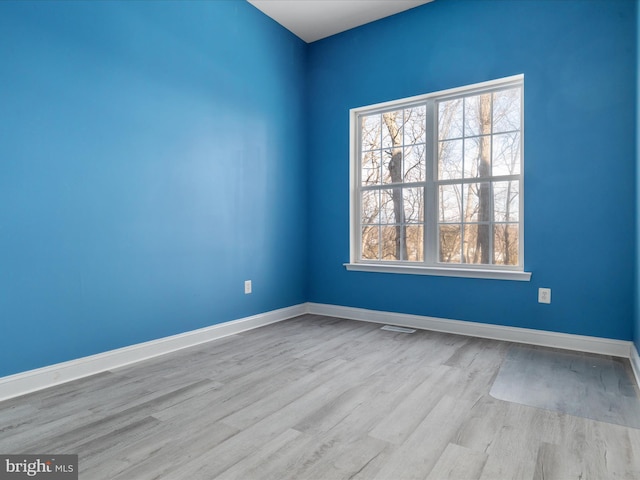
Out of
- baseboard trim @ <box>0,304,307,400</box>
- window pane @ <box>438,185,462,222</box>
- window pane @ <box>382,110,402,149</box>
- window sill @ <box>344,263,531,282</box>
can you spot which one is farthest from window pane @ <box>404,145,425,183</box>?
baseboard trim @ <box>0,304,307,400</box>

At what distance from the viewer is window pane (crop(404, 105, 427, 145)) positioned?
3.58 m

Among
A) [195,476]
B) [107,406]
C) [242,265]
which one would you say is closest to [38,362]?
[107,406]

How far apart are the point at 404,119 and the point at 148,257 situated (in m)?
2.61

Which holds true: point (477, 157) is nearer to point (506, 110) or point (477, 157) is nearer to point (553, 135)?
point (506, 110)

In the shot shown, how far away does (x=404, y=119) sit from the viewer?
3699 millimetres

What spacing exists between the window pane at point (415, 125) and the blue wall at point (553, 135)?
0.62ft

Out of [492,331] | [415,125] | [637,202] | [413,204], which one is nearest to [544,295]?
[492,331]

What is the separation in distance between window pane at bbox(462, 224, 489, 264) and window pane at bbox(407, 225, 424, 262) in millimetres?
388

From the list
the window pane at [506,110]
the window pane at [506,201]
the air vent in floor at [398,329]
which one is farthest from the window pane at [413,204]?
the air vent in floor at [398,329]

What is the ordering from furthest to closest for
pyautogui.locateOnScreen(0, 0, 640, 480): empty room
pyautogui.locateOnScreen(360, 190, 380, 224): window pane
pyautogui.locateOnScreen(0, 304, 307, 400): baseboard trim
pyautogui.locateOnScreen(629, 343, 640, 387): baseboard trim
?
pyautogui.locateOnScreen(360, 190, 380, 224): window pane → pyautogui.locateOnScreen(629, 343, 640, 387): baseboard trim → pyautogui.locateOnScreen(0, 304, 307, 400): baseboard trim → pyautogui.locateOnScreen(0, 0, 640, 480): empty room

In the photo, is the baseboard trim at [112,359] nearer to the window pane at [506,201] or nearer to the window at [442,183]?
the window at [442,183]

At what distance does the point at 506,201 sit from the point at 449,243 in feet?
1.92

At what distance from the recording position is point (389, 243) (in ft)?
12.4

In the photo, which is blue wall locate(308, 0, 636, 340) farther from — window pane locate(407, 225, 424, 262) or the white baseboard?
window pane locate(407, 225, 424, 262)
